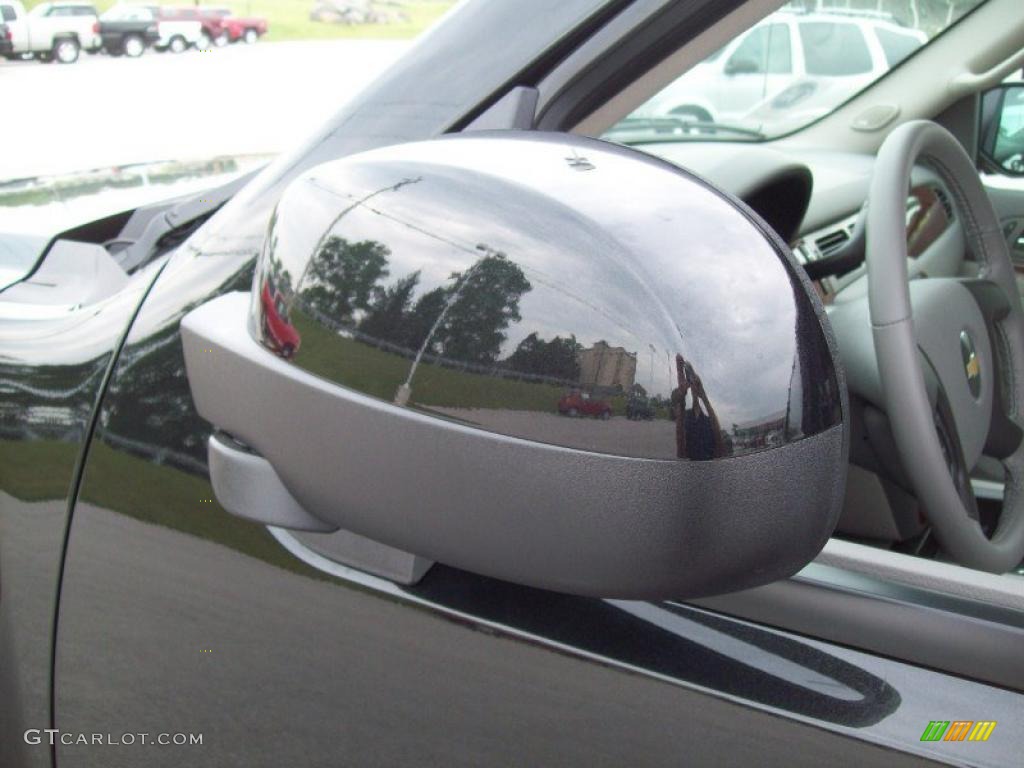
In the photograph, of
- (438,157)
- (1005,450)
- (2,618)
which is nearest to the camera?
(438,157)

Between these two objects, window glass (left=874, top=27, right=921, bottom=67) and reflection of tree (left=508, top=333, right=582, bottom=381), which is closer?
reflection of tree (left=508, top=333, right=582, bottom=381)

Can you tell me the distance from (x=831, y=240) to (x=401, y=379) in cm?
181

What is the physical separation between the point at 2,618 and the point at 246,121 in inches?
137

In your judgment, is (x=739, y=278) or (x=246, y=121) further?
(x=246, y=121)

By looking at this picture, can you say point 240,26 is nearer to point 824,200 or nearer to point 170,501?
point 824,200

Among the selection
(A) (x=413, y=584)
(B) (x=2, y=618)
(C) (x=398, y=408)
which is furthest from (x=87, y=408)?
(C) (x=398, y=408)

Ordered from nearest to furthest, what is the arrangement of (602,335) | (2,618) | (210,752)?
(602,335)
(210,752)
(2,618)

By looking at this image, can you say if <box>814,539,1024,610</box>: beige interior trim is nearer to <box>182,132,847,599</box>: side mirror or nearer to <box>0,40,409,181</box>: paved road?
<box>182,132,847,599</box>: side mirror

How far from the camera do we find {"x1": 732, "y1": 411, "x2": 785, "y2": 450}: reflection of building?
2.62ft

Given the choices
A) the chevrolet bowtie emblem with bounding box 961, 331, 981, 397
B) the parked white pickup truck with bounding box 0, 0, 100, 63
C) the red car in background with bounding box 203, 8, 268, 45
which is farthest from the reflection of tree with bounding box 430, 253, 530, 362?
the red car in background with bounding box 203, 8, 268, 45

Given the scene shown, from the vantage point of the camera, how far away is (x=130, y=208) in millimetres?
1948

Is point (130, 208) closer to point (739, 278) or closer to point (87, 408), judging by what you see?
point (87, 408)

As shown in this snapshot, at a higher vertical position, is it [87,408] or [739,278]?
[739,278]

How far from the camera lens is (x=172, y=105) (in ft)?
22.0
